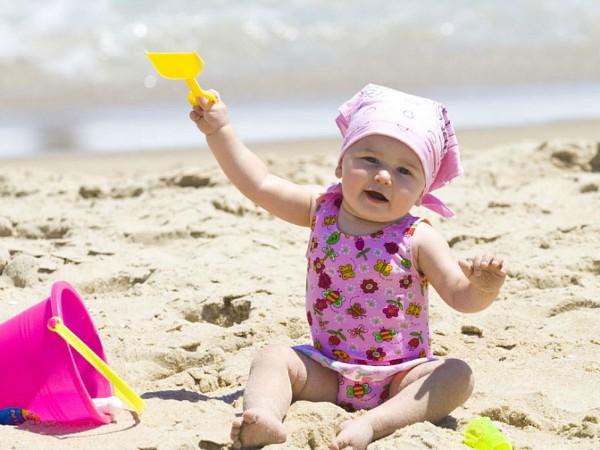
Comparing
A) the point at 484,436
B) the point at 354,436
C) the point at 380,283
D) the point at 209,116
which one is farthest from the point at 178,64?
the point at 484,436

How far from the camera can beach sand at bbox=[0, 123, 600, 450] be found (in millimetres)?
2705

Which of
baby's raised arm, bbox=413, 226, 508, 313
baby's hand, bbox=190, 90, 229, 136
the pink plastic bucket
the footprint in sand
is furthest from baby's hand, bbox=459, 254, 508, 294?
the footprint in sand

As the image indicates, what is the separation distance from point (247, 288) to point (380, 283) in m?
1.06

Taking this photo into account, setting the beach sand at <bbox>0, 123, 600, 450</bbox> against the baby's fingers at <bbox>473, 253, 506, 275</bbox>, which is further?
the beach sand at <bbox>0, 123, 600, 450</bbox>

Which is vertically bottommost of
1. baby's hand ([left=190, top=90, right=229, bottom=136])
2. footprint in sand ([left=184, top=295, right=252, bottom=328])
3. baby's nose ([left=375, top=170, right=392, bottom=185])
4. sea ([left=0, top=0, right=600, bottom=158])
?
footprint in sand ([left=184, top=295, right=252, bottom=328])

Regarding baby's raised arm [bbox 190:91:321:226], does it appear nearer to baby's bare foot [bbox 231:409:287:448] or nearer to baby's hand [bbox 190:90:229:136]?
baby's hand [bbox 190:90:229:136]

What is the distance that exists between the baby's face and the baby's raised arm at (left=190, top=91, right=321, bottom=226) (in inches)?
10.5

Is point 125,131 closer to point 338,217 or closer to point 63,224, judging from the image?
point 63,224

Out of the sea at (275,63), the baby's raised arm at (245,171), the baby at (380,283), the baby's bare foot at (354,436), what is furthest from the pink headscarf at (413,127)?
the sea at (275,63)

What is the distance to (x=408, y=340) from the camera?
112 inches

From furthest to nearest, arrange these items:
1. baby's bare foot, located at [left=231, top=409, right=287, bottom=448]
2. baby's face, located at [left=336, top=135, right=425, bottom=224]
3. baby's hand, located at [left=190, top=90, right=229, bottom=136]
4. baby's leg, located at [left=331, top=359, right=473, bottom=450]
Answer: baby's hand, located at [left=190, top=90, right=229, bottom=136] < baby's face, located at [left=336, top=135, right=425, bottom=224] < baby's leg, located at [left=331, top=359, right=473, bottom=450] < baby's bare foot, located at [left=231, top=409, right=287, bottom=448]

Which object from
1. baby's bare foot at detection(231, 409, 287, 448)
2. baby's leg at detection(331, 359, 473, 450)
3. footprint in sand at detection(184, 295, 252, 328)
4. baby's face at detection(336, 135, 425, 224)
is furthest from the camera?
footprint in sand at detection(184, 295, 252, 328)

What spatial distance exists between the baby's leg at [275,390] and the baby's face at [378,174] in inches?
18.2

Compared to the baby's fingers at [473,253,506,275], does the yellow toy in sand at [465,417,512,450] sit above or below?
below
